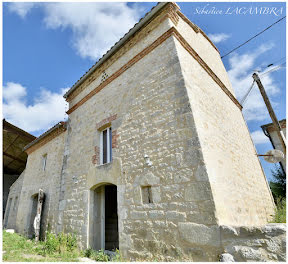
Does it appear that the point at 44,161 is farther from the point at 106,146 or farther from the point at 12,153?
the point at 12,153

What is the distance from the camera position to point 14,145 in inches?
524

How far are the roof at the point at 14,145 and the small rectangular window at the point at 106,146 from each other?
8.57m

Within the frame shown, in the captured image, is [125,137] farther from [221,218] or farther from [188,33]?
[188,33]

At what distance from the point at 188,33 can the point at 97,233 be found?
666cm

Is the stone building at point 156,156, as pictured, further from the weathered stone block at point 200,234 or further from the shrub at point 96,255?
the shrub at point 96,255

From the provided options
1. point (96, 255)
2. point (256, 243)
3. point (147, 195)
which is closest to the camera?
point (256, 243)

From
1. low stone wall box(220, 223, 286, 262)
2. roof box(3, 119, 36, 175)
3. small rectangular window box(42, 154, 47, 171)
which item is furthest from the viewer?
roof box(3, 119, 36, 175)

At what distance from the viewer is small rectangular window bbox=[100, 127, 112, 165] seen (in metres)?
5.54

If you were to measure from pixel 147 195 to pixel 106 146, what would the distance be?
225 centimetres

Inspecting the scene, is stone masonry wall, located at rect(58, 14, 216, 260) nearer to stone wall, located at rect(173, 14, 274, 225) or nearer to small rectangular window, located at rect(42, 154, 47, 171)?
stone wall, located at rect(173, 14, 274, 225)

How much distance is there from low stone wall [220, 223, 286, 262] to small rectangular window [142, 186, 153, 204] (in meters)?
1.58

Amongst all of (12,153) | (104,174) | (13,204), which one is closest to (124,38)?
(104,174)

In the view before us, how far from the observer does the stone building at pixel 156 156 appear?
3502 mm

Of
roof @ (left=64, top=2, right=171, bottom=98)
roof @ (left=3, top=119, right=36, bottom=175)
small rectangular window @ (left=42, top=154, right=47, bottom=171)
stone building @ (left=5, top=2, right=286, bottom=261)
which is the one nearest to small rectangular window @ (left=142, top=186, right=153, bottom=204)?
stone building @ (left=5, top=2, right=286, bottom=261)
